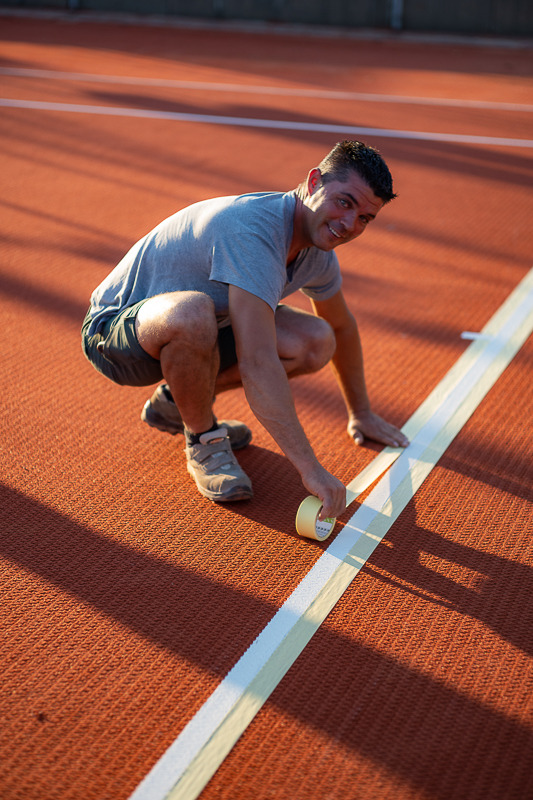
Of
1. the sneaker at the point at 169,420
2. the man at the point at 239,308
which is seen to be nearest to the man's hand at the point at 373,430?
the man at the point at 239,308

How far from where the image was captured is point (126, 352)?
253 cm

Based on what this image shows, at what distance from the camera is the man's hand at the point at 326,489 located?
7.13ft

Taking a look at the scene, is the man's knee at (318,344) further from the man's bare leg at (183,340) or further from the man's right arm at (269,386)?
the man's right arm at (269,386)

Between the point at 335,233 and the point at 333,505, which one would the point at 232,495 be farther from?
the point at 335,233

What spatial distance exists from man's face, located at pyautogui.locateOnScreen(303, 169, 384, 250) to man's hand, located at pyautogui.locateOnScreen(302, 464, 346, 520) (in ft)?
2.53

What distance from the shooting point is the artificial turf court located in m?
1.78

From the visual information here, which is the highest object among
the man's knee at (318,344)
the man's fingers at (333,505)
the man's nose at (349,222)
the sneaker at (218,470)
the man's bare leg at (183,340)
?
the man's nose at (349,222)

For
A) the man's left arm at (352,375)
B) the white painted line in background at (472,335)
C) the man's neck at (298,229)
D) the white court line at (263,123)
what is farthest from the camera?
the white court line at (263,123)

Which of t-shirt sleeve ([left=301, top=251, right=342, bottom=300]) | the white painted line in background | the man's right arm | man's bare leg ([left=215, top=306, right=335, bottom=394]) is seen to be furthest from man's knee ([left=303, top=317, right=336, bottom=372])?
the white painted line in background

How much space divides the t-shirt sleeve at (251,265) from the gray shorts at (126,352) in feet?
1.26

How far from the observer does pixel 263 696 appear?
1921 millimetres

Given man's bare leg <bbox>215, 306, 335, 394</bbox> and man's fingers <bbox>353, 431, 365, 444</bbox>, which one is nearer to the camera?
man's bare leg <bbox>215, 306, 335, 394</bbox>

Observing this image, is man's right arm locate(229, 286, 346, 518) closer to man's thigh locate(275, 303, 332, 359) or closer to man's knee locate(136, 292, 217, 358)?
man's knee locate(136, 292, 217, 358)

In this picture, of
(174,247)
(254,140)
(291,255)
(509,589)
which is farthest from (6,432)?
(254,140)
